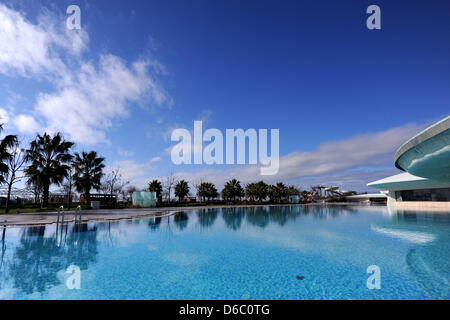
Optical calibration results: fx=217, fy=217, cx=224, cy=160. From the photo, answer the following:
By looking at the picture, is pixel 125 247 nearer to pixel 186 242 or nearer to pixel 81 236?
pixel 186 242

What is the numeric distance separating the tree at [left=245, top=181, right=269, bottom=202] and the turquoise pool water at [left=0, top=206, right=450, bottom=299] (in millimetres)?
43646

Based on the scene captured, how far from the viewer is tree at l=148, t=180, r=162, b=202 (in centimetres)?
4166

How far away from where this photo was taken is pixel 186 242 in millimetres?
11078

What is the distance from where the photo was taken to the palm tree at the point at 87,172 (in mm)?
30844

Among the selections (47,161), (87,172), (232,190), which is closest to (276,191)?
(232,190)

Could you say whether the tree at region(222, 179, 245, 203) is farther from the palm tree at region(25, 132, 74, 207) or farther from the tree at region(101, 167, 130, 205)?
the palm tree at region(25, 132, 74, 207)

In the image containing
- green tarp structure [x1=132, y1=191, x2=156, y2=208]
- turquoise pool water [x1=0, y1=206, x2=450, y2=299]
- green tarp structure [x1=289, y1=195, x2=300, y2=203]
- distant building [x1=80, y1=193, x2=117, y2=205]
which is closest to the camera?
turquoise pool water [x1=0, y1=206, x2=450, y2=299]

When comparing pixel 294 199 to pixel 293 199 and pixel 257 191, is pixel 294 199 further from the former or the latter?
pixel 257 191

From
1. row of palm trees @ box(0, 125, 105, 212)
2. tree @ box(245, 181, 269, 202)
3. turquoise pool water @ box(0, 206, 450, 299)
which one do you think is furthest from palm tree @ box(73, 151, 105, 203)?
tree @ box(245, 181, 269, 202)

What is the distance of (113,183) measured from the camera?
40.6 metres

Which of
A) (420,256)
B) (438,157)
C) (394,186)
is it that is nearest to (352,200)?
(394,186)

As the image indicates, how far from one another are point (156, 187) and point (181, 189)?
585cm

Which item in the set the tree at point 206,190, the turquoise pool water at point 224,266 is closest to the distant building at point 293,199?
the tree at point 206,190
